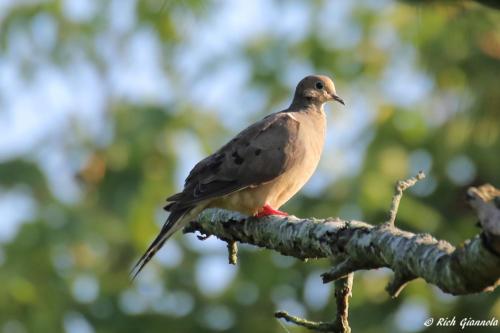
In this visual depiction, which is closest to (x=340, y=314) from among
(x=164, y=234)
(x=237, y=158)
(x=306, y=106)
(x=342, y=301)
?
(x=342, y=301)

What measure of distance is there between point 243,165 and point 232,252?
784 mm

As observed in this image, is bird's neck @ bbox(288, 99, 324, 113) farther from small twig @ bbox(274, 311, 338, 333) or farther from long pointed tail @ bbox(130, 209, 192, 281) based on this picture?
small twig @ bbox(274, 311, 338, 333)

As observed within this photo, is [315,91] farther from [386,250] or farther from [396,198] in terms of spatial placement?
[386,250]

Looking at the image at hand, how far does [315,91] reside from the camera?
6.50m

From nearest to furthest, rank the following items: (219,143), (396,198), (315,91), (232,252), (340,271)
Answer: (340,271) → (396,198) → (232,252) → (315,91) → (219,143)

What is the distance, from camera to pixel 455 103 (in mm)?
11328

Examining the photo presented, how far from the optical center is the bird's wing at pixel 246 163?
5172 millimetres

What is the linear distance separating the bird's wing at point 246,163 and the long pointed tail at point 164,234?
0.07m

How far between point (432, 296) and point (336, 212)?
1376 mm

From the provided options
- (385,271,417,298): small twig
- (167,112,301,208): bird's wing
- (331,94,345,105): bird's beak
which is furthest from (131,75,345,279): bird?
(385,271,417,298): small twig

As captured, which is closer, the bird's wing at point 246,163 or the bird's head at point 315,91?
the bird's wing at point 246,163

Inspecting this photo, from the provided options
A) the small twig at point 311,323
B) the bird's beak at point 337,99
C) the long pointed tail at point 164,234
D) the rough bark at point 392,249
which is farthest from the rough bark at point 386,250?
the bird's beak at point 337,99

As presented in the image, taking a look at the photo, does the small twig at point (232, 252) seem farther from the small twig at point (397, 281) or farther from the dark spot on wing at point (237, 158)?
the small twig at point (397, 281)

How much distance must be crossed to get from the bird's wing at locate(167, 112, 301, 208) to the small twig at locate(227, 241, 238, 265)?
1.17ft
